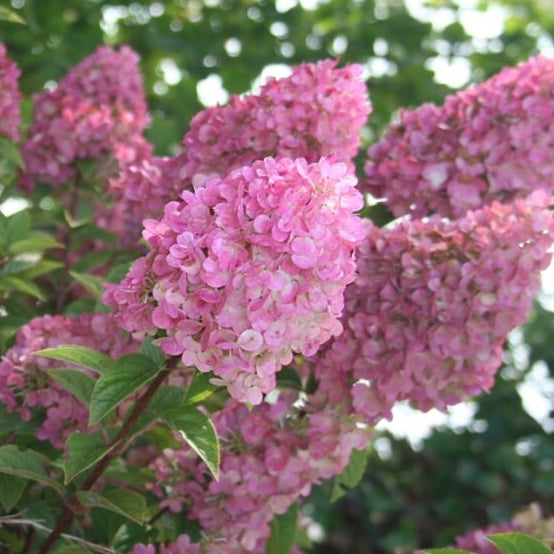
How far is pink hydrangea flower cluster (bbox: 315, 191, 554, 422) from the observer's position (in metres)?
1.26

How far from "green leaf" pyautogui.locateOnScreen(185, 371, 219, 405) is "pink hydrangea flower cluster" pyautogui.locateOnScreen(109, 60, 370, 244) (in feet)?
1.10

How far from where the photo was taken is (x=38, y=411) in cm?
132

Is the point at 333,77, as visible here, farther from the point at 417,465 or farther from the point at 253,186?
the point at 417,465

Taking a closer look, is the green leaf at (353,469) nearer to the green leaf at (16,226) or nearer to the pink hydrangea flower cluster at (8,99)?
the green leaf at (16,226)

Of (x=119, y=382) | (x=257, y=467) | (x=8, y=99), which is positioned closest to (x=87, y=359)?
(x=119, y=382)

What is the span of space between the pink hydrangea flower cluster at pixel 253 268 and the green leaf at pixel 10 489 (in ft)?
1.15

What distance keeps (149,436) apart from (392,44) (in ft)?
6.23

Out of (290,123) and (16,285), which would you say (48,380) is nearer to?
(16,285)

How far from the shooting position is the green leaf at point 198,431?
1020 mm

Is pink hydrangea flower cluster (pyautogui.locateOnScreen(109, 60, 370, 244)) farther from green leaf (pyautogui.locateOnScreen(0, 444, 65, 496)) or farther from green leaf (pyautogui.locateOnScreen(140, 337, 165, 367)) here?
green leaf (pyautogui.locateOnScreen(0, 444, 65, 496))

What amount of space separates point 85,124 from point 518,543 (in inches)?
44.2

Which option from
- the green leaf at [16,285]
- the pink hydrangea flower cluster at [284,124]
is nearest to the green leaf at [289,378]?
the pink hydrangea flower cluster at [284,124]

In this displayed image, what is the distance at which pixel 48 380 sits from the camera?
1283 millimetres

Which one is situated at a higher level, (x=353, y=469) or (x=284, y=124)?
(x=284, y=124)
